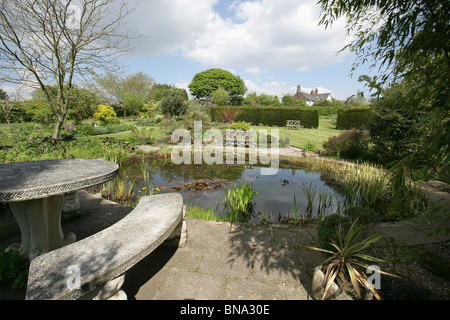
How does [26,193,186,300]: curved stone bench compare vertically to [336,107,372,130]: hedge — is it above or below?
below

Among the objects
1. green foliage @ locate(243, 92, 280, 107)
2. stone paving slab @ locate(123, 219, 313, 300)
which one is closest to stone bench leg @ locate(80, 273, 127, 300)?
stone paving slab @ locate(123, 219, 313, 300)

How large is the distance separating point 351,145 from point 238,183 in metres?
4.88

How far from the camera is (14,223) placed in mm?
2734

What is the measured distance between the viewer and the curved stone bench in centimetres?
114

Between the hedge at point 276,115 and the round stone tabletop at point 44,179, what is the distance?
17.1 metres

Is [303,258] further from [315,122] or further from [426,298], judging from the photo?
[315,122]

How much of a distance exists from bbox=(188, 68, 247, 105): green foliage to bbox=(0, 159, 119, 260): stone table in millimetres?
38877

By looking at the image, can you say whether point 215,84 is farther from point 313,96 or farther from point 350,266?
point 350,266

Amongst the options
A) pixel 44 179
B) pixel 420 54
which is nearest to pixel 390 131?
pixel 420 54

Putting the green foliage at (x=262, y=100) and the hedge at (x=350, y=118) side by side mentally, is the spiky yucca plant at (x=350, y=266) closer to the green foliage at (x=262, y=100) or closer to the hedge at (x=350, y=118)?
the hedge at (x=350, y=118)

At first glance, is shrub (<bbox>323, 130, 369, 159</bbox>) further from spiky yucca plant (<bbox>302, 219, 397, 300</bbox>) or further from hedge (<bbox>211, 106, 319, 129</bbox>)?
hedge (<bbox>211, 106, 319, 129</bbox>)

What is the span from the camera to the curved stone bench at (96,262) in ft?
3.73

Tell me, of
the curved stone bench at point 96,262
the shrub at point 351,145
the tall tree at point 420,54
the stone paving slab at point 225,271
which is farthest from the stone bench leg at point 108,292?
the shrub at point 351,145

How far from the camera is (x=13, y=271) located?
1.73 metres
